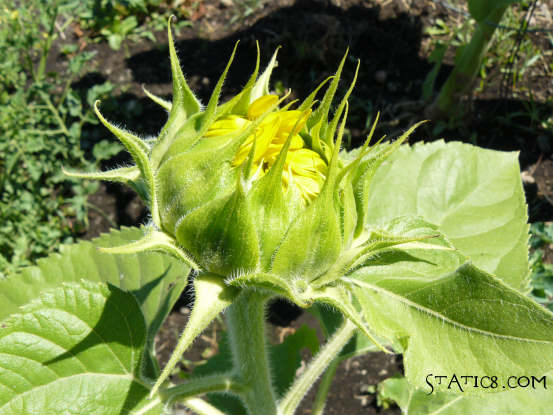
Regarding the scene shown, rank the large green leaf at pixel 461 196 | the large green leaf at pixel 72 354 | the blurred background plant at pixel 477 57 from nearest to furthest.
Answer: the large green leaf at pixel 72 354, the large green leaf at pixel 461 196, the blurred background plant at pixel 477 57

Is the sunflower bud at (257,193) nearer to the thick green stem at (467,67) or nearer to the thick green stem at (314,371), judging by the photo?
the thick green stem at (314,371)

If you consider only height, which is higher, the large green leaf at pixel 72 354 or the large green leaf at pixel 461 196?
the large green leaf at pixel 461 196

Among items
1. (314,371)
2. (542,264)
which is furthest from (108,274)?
(542,264)

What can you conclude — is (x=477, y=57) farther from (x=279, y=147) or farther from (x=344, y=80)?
(x=279, y=147)

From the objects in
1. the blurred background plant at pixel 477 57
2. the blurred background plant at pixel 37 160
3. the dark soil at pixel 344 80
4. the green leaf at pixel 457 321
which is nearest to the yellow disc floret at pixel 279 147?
the green leaf at pixel 457 321

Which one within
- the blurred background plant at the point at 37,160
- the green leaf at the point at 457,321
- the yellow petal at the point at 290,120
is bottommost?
the blurred background plant at the point at 37,160

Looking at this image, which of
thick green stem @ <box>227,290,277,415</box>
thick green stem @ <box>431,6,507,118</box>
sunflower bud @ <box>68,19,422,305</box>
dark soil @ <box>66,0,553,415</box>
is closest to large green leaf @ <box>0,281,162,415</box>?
thick green stem @ <box>227,290,277,415</box>

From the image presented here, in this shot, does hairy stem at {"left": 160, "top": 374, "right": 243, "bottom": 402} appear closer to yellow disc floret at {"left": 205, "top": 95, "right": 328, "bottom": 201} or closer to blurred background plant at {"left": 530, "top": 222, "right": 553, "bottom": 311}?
yellow disc floret at {"left": 205, "top": 95, "right": 328, "bottom": 201}

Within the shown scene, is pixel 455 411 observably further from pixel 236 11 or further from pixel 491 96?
pixel 236 11
